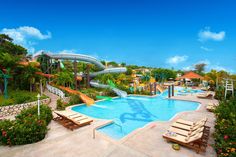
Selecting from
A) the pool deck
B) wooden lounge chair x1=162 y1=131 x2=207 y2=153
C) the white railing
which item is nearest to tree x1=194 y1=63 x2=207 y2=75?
the white railing

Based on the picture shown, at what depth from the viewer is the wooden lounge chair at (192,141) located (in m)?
4.67

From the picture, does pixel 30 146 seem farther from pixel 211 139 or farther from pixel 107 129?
pixel 211 139

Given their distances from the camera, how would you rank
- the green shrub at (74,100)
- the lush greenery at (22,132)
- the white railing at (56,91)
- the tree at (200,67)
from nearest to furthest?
the lush greenery at (22,132)
the green shrub at (74,100)
the white railing at (56,91)
the tree at (200,67)

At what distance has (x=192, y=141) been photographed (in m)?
4.68

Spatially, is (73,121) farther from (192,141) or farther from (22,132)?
(192,141)

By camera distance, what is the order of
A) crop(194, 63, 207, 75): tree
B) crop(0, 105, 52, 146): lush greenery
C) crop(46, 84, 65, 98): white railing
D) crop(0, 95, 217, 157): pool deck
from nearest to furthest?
crop(0, 95, 217, 157): pool deck → crop(0, 105, 52, 146): lush greenery → crop(46, 84, 65, 98): white railing → crop(194, 63, 207, 75): tree

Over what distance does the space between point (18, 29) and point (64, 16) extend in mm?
7465

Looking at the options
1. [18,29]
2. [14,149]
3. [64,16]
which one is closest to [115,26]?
[64,16]

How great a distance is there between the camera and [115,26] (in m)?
32.9

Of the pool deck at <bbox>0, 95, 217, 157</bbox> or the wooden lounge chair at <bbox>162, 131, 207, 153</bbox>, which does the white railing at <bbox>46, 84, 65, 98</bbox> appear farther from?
the wooden lounge chair at <bbox>162, 131, 207, 153</bbox>

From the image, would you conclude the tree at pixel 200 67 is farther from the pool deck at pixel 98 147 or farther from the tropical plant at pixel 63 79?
the pool deck at pixel 98 147

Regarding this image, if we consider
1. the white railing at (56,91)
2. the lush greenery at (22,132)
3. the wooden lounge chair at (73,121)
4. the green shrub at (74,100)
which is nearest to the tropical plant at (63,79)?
the white railing at (56,91)

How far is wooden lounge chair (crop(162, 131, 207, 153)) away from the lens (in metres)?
4.67

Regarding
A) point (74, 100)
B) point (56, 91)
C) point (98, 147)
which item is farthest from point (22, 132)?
point (56, 91)
